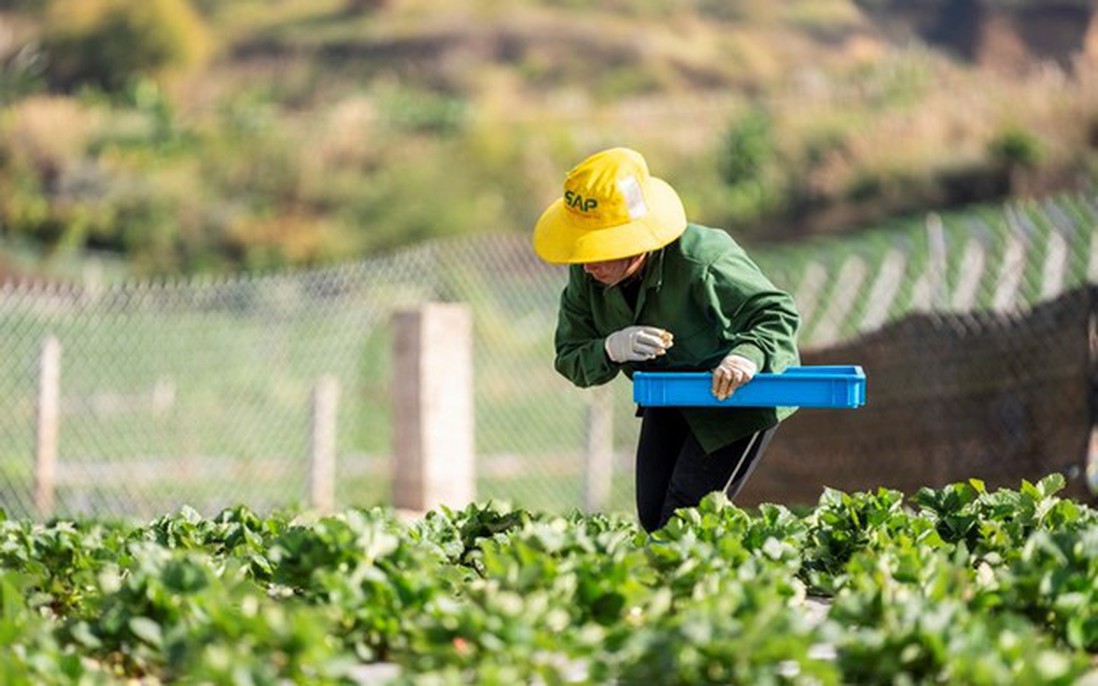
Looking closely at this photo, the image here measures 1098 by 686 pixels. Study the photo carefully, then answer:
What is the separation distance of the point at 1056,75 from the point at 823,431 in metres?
19.2

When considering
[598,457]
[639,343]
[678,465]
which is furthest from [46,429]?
[639,343]

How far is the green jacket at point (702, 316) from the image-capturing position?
206 inches

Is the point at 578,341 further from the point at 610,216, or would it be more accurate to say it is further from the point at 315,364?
the point at 315,364

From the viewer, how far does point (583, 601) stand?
12.9 ft

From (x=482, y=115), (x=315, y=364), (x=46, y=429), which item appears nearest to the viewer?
(x=46, y=429)

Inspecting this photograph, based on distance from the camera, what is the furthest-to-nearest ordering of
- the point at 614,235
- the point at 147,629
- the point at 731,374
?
the point at 614,235 < the point at 731,374 < the point at 147,629

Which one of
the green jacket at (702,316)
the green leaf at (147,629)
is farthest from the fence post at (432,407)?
the green leaf at (147,629)

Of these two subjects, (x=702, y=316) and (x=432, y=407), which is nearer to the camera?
(x=702, y=316)

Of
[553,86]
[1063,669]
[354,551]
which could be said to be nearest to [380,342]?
[354,551]

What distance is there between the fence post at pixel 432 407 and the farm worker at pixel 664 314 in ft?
20.5

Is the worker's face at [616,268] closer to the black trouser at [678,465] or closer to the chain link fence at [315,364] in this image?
the black trouser at [678,465]

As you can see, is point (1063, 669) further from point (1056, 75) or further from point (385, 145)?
point (385, 145)

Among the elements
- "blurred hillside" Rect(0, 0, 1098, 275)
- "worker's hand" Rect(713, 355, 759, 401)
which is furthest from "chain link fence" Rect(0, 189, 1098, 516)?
"blurred hillside" Rect(0, 0, 1098, 275)

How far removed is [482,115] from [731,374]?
31923 millimetres
